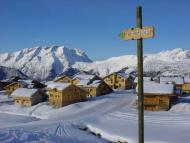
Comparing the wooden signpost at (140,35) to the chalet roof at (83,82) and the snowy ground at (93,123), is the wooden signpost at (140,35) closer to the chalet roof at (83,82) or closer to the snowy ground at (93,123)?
the snowy ground at (93,123)

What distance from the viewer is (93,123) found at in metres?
50.4

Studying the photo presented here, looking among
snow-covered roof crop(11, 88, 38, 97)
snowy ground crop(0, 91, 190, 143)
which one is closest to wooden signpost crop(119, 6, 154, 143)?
snowy ground crop(0, 91, 190, 143)

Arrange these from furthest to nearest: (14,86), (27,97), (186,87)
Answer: (14,86) → (186,87) → (27,97)

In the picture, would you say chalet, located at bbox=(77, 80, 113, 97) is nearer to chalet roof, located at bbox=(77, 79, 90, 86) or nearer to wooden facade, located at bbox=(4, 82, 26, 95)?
chalet roof, located at bbox=(77, 79, 90, 86)

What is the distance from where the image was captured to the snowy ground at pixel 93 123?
3142cm

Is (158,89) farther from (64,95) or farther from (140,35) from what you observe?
(140,35)

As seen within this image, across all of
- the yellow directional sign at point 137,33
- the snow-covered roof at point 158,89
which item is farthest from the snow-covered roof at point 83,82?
the yellow directional sign at point 137,33

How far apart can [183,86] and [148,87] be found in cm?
3360

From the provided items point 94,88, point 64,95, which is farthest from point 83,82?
point 64,95

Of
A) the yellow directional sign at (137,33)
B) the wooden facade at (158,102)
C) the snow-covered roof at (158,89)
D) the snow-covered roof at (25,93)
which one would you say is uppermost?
the yellow directional sign at (137,33)

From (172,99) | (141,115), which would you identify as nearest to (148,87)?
(172,99)

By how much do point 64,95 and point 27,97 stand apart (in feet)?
35.9

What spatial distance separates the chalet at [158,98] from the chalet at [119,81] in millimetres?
42924

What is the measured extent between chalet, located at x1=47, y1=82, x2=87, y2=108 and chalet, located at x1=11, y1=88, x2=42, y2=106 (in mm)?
5266
